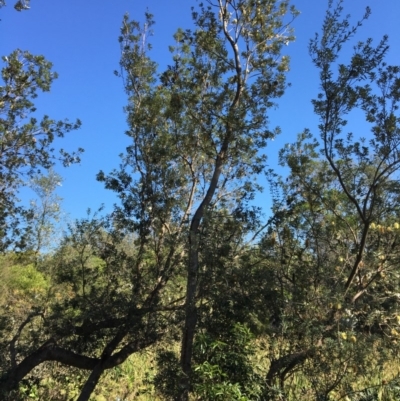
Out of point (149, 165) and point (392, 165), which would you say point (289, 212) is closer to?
point (392, 165)

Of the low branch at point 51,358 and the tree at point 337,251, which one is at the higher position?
the tree at point 337,251

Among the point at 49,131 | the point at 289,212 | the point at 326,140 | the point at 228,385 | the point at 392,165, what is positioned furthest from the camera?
the point at 49,131

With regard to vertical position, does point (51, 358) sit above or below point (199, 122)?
below

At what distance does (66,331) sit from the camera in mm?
5062

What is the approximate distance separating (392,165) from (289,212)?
135 centimetres

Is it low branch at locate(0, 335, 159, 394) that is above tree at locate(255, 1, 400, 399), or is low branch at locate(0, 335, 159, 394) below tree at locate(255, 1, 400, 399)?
below

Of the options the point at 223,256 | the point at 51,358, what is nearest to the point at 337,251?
the point at 223,256

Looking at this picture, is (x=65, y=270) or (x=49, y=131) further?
(x=49, y=131)

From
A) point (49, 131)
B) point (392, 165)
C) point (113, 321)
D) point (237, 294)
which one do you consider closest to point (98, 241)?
point (113, 321)

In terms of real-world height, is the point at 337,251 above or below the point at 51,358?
above

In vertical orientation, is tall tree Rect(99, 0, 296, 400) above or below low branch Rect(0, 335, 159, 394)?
above

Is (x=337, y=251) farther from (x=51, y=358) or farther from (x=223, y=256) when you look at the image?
(x=51, y=358)

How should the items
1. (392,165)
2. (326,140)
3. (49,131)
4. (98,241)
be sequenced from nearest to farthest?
(392,165) < (326,140) < (98,241) < (49,131)

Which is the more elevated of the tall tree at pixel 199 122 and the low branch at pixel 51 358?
the tall tree at pixel 199 122
